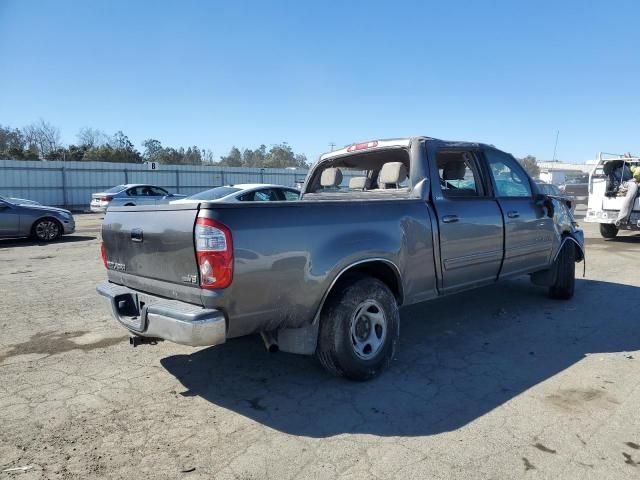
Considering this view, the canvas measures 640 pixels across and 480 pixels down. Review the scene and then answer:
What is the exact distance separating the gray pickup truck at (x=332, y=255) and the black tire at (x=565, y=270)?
3.24 ft

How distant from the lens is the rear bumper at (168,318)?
A: 2.97 m

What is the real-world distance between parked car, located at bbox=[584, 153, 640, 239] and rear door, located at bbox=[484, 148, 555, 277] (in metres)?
8.14

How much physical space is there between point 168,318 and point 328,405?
1.28m

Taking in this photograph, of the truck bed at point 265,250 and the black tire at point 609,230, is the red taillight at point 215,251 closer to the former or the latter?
the truck bed at point 265,250

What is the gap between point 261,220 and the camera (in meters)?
3.11

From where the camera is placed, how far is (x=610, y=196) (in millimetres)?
12883

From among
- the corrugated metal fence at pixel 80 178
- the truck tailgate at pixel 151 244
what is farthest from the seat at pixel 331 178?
the corrugated metal fence at pixel 80 178

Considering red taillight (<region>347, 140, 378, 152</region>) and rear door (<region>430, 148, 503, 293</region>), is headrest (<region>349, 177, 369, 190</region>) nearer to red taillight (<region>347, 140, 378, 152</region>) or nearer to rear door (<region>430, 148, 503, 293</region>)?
red taillight (<region>347, 140, 378, 152</region>)

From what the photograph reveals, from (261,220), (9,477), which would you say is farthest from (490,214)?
(9,477)

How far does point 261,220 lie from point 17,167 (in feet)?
93.5

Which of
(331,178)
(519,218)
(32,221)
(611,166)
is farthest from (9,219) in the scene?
(611,166)

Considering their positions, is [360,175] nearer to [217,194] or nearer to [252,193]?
[252,193]

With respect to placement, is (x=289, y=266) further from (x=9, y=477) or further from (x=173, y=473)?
(x=9, y=477)

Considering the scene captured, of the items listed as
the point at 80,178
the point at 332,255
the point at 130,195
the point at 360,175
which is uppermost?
the point at 80,178
